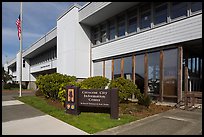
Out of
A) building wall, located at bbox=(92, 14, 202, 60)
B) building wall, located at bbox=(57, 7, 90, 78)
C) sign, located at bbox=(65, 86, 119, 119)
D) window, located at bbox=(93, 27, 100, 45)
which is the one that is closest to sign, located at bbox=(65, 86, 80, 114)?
sign, located at bbox=(65, 86, 119, 119)

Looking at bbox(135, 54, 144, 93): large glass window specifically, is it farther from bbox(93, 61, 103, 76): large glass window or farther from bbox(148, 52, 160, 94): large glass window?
bbox(93, 61, 103, 76): large glass window

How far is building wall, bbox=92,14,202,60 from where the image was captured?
36.3ft

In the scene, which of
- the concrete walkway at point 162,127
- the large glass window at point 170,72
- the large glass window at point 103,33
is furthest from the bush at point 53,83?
the concrete walkway at point 162,127

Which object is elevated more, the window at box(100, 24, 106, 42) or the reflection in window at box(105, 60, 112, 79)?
the window at box(100, 24, 106, 42)

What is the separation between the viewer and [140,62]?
14758mm

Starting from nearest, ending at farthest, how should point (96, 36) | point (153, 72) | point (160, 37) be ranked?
point (160, 37), point (153, 72), point (96, 36)

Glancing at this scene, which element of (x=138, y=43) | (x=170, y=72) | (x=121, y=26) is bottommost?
(x=170, y=72)

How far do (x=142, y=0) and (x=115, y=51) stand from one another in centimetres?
500

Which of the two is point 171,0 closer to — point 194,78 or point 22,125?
point 194,78

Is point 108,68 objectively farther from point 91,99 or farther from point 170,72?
point 91,99

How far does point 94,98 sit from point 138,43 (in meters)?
7.52

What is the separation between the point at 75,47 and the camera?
19672 mm

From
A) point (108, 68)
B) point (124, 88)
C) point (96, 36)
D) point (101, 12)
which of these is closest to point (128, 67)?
point (108, 68)

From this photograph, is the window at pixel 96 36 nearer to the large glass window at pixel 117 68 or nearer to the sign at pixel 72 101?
the large glass window at pixel 117 68
